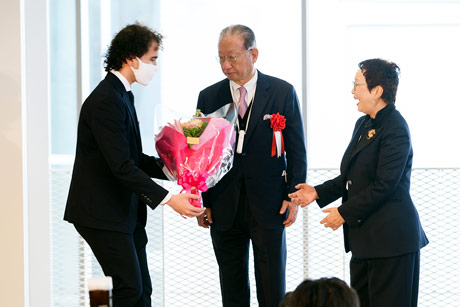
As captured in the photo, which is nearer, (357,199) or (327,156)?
(357,199)

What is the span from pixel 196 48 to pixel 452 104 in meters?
2.19

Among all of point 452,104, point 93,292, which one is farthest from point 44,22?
point 452,104

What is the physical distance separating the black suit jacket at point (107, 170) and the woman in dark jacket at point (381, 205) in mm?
865

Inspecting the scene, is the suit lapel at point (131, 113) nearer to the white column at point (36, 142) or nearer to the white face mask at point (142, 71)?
the white face mask at point (142, 71)

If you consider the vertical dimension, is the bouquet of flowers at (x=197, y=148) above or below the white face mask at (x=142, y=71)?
below

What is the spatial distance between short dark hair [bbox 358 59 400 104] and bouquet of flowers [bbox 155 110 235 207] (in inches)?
26.3

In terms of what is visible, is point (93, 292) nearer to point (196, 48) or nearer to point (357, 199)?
point (357, 199)

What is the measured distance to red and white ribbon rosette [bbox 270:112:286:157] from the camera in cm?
300

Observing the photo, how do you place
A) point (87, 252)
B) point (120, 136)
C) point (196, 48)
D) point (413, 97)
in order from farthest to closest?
point (413, 97), point (196, 48), point (87, 252), point (120, 136)

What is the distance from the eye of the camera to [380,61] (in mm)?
2771

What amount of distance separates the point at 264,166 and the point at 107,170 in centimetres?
80

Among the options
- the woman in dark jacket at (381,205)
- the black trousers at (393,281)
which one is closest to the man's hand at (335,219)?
the woman in dark jacket at (381,205)

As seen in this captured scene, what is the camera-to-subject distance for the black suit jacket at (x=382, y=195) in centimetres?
265

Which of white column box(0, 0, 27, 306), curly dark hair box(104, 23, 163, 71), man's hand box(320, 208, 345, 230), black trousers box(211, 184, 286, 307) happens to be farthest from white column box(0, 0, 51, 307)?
man's hand box(320, 208, 345, 230)
